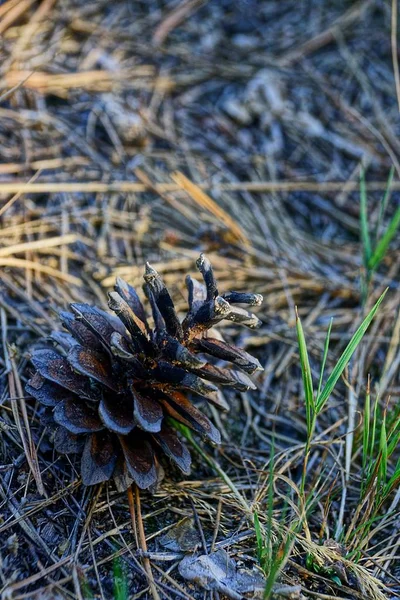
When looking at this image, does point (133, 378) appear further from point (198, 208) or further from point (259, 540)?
point (198, 208)

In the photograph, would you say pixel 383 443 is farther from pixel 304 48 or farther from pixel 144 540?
pixel 304 48

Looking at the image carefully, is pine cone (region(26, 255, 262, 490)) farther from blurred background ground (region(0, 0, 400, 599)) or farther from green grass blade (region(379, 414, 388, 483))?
green grass blade (region(379, 414, 388, 483))

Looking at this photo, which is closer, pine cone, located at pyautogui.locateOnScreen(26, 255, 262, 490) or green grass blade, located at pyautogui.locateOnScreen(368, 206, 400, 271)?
pine cone, located at pyautogui.locateOnScreen(26, 255, 262, 490)

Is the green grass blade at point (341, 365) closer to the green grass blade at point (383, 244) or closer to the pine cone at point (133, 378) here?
the pine cone at point (133, 378)

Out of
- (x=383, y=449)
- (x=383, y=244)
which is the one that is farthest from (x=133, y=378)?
(x=383, y=244)

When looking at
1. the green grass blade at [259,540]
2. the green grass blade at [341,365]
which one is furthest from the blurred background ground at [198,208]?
the green grass blade at [341,365]

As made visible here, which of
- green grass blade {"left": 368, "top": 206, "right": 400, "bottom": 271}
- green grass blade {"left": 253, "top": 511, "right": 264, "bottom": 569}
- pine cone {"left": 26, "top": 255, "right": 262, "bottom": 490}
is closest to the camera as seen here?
green grass blade {"left": 253, "top": 511, "right": 264, "bottom": 569}

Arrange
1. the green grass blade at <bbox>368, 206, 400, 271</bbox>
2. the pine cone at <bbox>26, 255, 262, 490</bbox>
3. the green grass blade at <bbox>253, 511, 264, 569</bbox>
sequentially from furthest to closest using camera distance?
1. the green grass blade at <bbox>368, 206, 400, 271</bbox>
2. the pine cone at <bbox>26, 255, 262, 490</bbox>
3. the green grass blade at <bbox>253, 511, 264, 569</bbox>

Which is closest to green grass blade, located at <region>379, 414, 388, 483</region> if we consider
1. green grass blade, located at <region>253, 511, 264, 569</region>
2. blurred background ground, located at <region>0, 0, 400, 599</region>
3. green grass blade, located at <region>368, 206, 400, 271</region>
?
blurred background ground, located at <region>0, 0, 400, 599</region>
